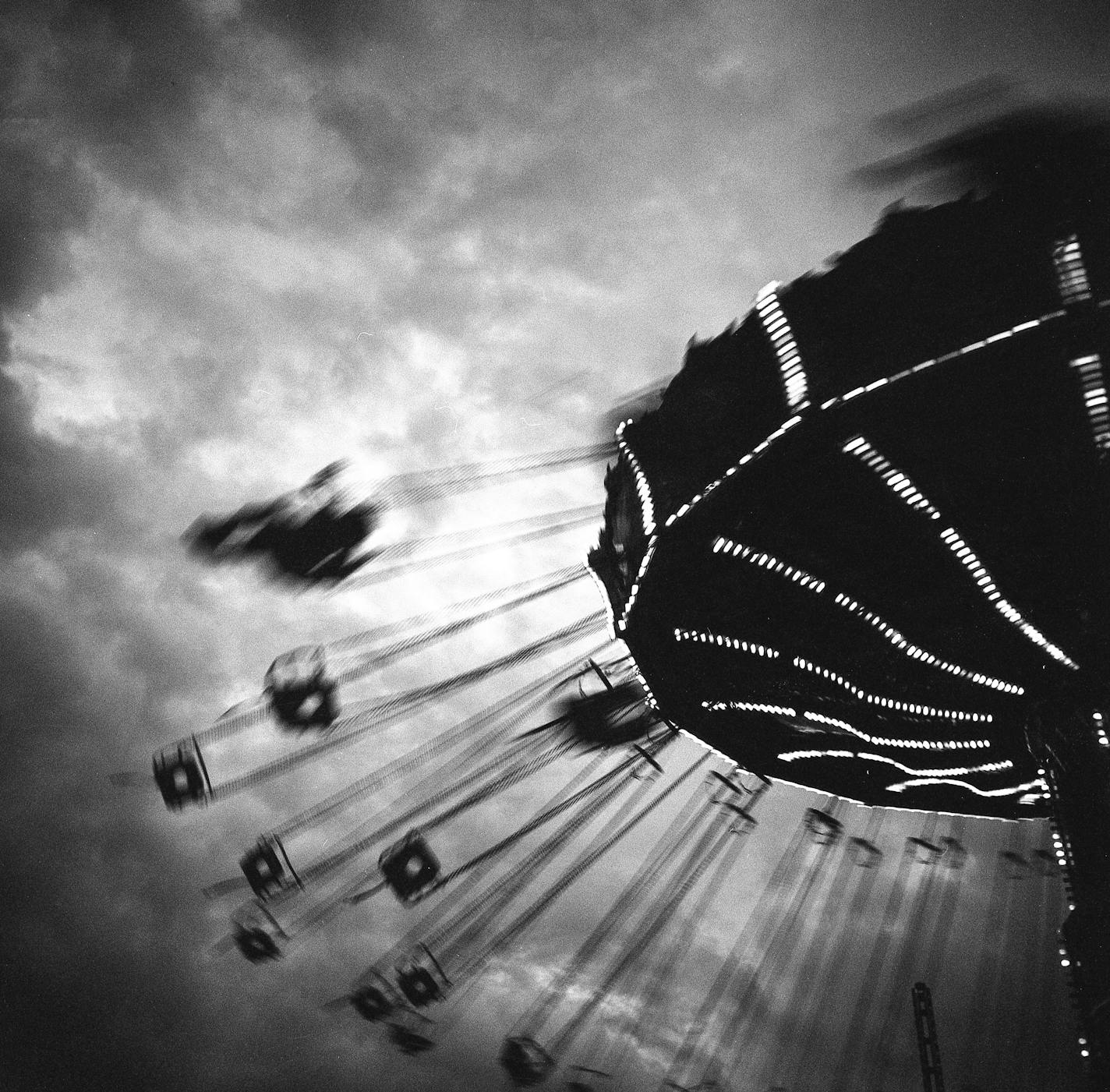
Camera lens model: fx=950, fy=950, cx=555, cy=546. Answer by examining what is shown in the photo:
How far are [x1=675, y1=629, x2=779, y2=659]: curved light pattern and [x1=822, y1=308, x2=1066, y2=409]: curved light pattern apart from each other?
9.18 feet

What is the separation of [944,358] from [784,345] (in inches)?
44.9

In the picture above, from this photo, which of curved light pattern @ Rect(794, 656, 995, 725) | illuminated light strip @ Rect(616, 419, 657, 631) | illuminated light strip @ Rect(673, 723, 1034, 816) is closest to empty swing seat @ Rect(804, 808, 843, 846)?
illuminated light strip @ Rect(673, 723, 1034, 816)

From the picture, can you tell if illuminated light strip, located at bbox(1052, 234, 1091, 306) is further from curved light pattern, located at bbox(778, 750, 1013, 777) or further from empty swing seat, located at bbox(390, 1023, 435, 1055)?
empty swing seat, located at bbox(390, 1023, 435, 1055)

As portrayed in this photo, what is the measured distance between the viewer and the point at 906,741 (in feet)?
32.9

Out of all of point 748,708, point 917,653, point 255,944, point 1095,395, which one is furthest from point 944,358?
point 255,944

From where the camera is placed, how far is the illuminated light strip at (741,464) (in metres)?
7.19

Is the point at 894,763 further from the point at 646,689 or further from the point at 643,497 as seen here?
the point at 643,497

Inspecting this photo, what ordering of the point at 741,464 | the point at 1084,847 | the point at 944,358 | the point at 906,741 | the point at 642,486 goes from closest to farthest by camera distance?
the point at 944,358 < the point at 741,464 < the point at 642,486 < the point at 1084,847 < the point at 906,741

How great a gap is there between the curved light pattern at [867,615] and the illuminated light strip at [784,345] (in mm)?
1541

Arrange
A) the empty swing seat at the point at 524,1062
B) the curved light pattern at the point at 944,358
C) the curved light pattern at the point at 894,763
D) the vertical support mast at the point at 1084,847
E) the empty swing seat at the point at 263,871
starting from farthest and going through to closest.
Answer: the empty swing seat at the point at 524,1062 < the empty swing seat at the point at 263,871 < the curved light pattern at the point at 894,763 < the vertical support mast at the point at 1084,847 < the curved light pattern at the point at 944,358

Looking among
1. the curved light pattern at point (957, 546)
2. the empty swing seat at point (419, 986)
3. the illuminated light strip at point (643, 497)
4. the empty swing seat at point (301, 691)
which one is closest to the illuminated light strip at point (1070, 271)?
the curved light pattern at point (957, 546)

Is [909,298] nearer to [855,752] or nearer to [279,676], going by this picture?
[855,752]

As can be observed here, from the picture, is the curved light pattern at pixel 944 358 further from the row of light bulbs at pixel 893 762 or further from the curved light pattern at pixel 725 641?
the row of light bulbs at pixel 893 762

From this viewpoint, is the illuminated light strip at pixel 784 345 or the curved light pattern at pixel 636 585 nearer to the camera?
the illuminated light strip at pixel 784 345
